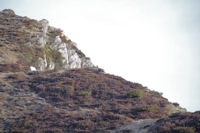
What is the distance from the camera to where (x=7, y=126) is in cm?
1616

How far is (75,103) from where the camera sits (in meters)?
20.4

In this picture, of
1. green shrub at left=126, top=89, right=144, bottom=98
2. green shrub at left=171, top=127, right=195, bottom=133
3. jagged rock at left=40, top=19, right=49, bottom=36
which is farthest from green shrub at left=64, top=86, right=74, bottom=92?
jagged rock at left=40, top=19, right=49, bottom=36

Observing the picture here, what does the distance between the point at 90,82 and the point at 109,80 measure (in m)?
2.89

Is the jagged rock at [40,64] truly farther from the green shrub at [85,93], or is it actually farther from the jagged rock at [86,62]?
the green shrub at [85,93]

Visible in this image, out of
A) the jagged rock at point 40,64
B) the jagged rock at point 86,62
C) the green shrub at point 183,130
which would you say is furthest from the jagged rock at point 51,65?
the green shrub at point 183,130

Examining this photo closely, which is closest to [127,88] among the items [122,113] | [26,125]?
[122,113]

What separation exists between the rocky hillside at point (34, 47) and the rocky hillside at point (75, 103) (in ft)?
0.59

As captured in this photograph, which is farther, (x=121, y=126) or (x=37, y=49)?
(x=37, y=49)

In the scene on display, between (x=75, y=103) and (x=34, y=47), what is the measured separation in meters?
23.1

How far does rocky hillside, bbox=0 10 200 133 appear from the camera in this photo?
14.3 meters

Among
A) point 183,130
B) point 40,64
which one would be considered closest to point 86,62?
point 40,64

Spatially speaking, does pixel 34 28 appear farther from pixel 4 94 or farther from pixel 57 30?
pixel 4 94

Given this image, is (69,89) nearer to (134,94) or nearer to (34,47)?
(134,94)

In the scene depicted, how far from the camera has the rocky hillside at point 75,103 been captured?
14.3 metres
